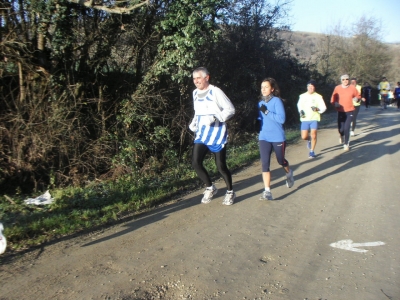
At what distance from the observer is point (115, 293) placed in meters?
3.60

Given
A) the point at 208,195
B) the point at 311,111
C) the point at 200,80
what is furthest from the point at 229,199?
the point at 311,111

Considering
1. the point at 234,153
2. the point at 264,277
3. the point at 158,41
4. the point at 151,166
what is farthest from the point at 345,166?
the point at 264,277

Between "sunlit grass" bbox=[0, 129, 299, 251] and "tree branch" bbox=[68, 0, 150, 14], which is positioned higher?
"tree branch" bbox=[68, 0, 150, 14]

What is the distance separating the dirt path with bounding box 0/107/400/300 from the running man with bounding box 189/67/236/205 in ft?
1.54

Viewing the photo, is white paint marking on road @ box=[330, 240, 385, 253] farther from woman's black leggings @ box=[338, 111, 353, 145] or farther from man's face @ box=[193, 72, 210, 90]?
woman's black leggings @ box=[338, 111, 353, 145]

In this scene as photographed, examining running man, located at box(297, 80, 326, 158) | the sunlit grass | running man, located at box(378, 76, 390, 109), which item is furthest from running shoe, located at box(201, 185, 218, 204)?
running man, located at box(378, 76, 390, 109)

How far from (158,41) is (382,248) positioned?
617cm

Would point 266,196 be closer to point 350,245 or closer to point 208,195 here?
point 208,195

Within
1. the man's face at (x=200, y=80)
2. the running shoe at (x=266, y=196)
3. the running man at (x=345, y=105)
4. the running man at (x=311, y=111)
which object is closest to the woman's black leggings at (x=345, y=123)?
the running man at (x=345, y=105)

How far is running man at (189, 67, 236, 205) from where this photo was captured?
593 centimetres

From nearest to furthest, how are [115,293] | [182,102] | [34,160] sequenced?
1. [115,293]
2. [34,160]
3. [182,102]

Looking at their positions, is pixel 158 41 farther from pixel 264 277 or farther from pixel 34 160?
pixel 264 277

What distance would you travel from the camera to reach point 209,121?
19.5 ft

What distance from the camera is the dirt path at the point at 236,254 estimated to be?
3684 mm
